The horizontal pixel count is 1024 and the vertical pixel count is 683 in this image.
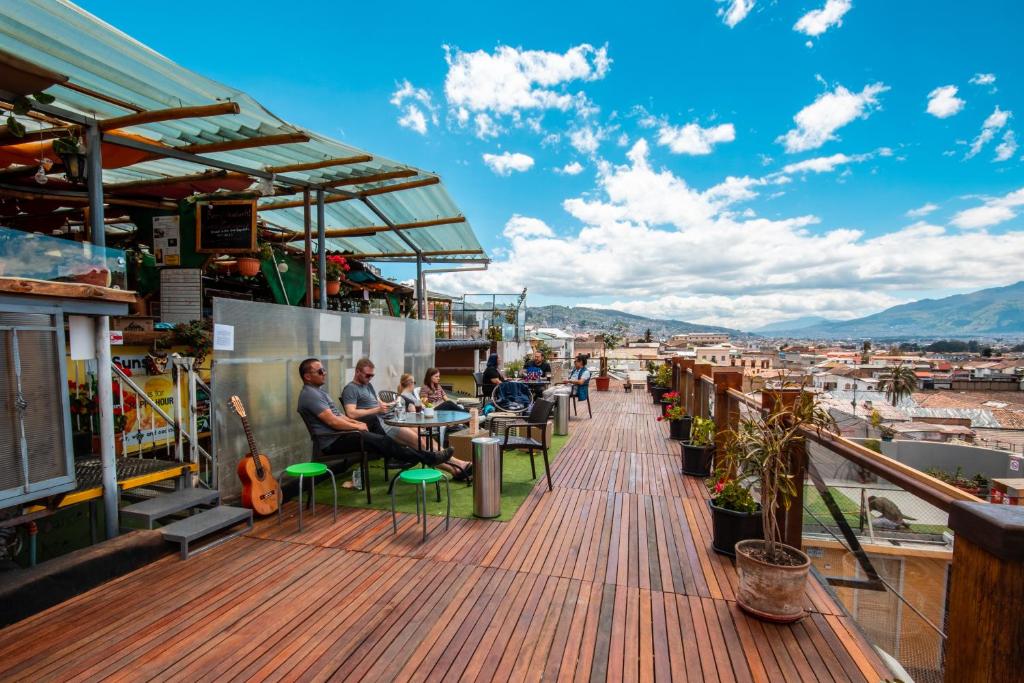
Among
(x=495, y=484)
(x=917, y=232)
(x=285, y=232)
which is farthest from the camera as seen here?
(x=917, y=232)

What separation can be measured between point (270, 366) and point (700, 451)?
4.42 metres

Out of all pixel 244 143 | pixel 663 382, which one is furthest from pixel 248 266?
pixel 663 382

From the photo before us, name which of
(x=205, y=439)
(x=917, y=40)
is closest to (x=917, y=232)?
(x=917, y=40)

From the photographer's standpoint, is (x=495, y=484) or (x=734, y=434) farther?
(x=495, y=484)

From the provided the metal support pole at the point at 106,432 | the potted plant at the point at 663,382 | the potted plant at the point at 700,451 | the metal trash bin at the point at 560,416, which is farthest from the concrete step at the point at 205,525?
the potted plant at the point at 663,382

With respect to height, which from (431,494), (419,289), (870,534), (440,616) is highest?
(419,289)

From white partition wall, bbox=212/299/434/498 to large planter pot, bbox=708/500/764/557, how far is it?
3.78m

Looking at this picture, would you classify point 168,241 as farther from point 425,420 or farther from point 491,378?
point 491,378

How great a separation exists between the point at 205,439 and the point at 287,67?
8169 mm

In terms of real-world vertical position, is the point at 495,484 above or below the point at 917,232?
below

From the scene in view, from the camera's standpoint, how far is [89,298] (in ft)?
10.0

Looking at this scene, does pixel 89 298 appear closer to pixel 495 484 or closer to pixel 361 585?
pixel 361 585

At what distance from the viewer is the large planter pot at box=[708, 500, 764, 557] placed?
3230mm

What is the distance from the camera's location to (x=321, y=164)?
4754 mm
